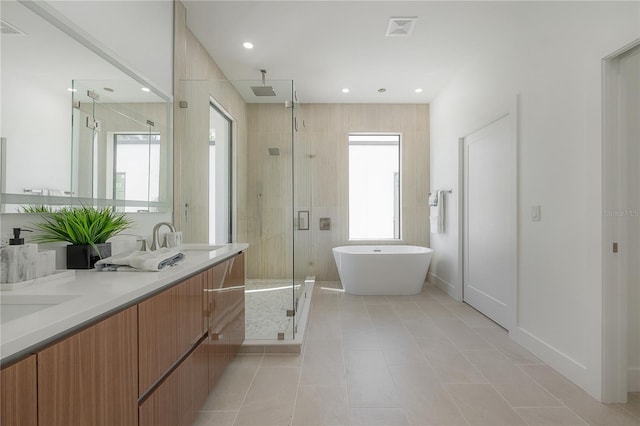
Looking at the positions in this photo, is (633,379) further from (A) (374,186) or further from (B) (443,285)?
(A) (374,186)

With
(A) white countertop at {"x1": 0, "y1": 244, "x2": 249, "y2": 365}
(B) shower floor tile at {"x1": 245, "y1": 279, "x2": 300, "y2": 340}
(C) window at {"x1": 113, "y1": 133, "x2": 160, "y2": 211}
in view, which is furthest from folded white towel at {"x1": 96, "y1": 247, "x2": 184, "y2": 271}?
(B) shower floor tile at {"x1": 245, "y1": 279, "x2": 300, "y2": 340}

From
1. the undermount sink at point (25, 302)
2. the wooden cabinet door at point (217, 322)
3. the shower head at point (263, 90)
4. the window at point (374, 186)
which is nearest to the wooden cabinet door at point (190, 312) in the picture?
the wooden cabinet door at point (217, 322)

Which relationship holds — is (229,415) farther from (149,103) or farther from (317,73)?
(317,73)

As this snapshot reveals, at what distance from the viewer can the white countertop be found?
63cm

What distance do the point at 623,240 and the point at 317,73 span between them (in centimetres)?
315

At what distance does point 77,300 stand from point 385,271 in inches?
134

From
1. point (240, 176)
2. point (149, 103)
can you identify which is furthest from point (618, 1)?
point (149, 103)

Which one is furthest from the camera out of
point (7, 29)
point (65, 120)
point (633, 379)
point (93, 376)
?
point (633, 379)

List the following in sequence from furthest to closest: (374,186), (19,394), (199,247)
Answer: (374,186) < (199,247) < (19,394)

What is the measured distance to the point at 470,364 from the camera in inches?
84.1

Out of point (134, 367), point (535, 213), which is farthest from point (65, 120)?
point (535, 213)

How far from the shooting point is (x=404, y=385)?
1.88 metres

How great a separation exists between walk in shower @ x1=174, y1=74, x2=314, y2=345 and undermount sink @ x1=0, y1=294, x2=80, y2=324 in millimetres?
1553

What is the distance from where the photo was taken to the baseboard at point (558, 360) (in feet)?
5.91
